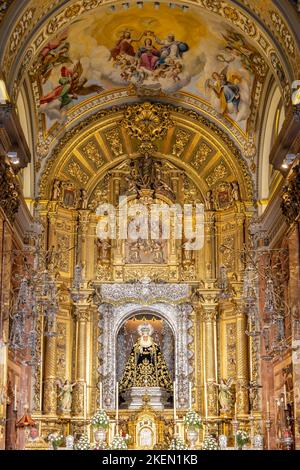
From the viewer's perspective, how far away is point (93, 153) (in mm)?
27094

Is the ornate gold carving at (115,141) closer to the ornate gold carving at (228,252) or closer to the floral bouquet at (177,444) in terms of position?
the ornate gold carving at (228,252)

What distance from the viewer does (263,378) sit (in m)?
23.8

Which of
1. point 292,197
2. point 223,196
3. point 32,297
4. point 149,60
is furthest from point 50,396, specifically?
point 149,60

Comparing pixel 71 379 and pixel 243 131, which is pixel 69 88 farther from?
pixel 71 379

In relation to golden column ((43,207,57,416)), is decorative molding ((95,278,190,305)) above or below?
above

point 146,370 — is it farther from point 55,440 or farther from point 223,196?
point 223,196

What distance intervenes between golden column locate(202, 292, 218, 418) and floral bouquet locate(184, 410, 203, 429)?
1270 mm

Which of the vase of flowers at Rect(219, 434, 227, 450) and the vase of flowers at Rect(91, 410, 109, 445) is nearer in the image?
the vase of flowers at Rect(219, 434, 227, 450)

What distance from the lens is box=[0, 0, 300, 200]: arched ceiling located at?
1922 cm

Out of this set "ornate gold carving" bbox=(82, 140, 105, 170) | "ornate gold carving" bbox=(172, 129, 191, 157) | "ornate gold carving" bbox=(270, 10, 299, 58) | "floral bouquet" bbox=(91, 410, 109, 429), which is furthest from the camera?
"ornate gold carving" bbox=(172, 129, 191, 157)

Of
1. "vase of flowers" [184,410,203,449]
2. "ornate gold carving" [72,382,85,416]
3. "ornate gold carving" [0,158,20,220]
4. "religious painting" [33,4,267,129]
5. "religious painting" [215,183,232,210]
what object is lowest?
"vase of flowers" [184,410,203,449]

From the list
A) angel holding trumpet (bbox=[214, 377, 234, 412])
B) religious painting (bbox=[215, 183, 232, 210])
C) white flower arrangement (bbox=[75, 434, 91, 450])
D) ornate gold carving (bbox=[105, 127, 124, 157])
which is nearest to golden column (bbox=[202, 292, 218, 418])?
angel holding trumpet (bbox=[214, 377, 234, 412])

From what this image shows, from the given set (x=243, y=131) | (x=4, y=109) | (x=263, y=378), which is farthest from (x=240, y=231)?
(x=4, y=109)

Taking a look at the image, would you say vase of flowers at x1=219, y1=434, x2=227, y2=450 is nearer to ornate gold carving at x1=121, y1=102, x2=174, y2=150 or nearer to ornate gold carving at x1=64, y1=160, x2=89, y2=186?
ornate gold carving at x1=64, y1=160, x2=89, y2=186
